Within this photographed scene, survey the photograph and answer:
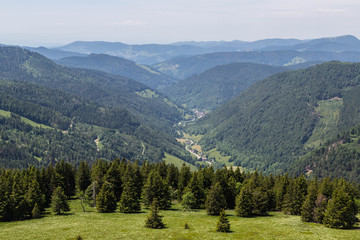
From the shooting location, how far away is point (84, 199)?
4811 inches

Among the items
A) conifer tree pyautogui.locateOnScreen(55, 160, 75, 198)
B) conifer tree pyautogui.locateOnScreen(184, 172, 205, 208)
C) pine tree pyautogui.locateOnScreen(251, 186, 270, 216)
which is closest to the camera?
pine tree pyautogui.locateOnScreen(251, 186, 270, 216)

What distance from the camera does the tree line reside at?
92.4 meters

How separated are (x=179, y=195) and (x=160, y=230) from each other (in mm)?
47506

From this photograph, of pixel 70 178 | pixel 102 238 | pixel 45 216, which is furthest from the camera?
pixel 70 178

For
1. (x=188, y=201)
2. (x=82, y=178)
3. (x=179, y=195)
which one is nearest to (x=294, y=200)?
(x=188, y=201)

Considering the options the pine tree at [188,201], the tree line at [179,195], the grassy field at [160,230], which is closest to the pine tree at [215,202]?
the tree line at [179,195]

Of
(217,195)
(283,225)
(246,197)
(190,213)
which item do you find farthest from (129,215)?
(283,225)

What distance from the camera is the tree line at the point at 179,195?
92375mm

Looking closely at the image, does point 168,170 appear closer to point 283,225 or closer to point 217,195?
point 217,195

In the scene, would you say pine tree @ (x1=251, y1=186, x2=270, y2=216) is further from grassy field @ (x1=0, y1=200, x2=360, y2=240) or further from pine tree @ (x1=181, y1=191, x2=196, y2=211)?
pine tree @ (x1=181, y1=191, x2=196, y2=211)

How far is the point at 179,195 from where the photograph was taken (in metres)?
129

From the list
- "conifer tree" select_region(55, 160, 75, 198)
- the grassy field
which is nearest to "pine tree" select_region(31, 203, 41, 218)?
the grassy field

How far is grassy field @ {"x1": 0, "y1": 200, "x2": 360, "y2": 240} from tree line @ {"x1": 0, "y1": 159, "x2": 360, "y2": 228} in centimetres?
431

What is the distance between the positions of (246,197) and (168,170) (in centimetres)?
4809
